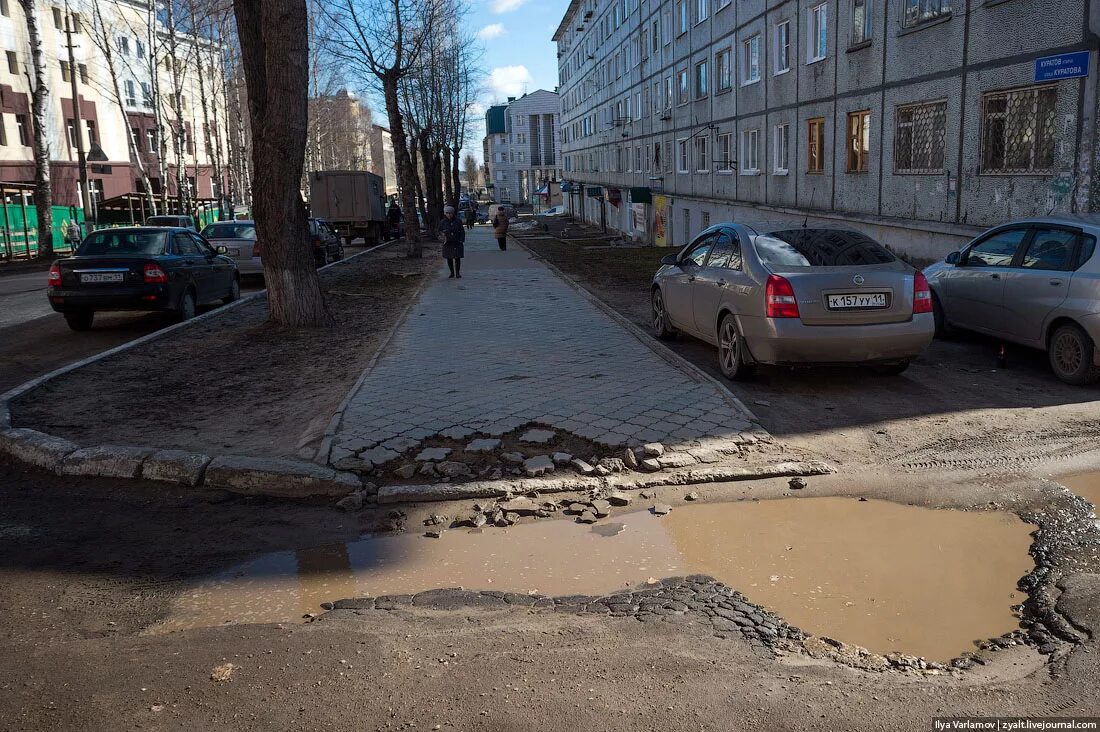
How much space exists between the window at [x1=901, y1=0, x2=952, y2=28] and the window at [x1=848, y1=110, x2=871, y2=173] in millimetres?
2203

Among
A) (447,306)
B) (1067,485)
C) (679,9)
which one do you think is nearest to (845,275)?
(1067,485)

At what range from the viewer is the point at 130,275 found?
12523 millimetres

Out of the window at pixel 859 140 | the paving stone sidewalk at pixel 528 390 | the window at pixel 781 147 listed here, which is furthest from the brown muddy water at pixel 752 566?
the window at pixel 781 147

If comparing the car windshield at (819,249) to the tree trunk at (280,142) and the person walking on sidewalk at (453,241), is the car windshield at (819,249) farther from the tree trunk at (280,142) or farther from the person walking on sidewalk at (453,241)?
the person walking on sidewalk at (453,241)

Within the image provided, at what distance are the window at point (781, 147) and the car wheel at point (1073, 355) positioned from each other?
15505 mm

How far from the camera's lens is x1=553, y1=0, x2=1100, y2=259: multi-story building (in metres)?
12.4

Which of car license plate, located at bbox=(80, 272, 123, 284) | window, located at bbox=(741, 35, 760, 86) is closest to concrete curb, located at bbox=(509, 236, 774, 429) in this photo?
→ car license plate, located at bbox=(80, 272, 123, 284)

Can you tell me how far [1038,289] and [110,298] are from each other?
38.7 feet

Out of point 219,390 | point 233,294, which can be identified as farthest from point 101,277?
point 219,390

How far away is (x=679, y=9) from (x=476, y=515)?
32836 mm

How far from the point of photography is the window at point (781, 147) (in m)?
22.5

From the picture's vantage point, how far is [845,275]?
288 inches

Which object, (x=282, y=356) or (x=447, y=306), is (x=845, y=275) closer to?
(x=282, y=356)

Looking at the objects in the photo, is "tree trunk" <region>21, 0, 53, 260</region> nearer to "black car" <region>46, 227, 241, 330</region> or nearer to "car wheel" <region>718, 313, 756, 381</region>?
"black car" <region>46, 227, 241, 330</region>
